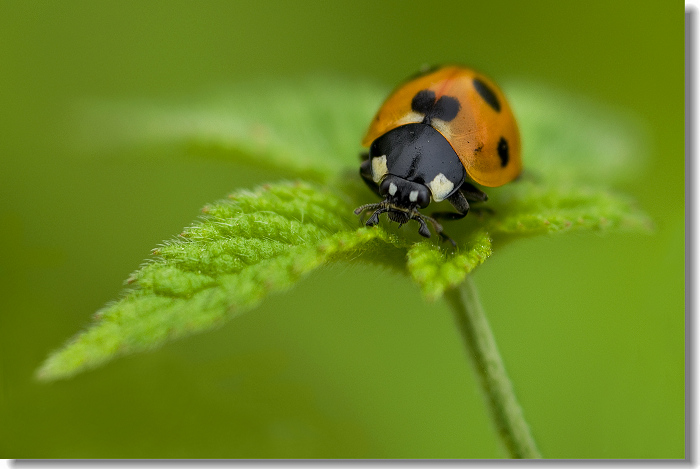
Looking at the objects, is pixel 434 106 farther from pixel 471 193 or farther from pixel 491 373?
pixel 491 373

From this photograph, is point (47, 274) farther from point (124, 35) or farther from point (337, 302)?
point (124, 35)

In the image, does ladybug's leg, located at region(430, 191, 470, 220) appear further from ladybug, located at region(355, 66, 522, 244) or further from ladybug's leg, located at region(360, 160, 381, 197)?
ladybug's leg, located at region(360, 160, 381, 197)

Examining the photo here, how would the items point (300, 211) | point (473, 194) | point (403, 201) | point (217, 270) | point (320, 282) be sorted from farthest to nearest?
point (320, 282) → point (473, 194) → point (403, 201) → point (300, 211) → point (217, 270)

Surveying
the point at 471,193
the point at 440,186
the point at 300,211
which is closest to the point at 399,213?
the point at 440,186

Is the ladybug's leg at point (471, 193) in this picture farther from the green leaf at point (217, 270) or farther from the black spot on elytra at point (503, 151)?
the green leaf at point (217, 270)

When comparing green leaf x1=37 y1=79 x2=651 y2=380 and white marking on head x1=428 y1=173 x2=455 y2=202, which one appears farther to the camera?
white marking on head x1=428 y1=173 x2=455 y2=202

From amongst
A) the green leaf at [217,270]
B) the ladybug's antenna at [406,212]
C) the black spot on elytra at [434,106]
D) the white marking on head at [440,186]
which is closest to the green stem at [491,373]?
the ladybug's antenna at [406,212]

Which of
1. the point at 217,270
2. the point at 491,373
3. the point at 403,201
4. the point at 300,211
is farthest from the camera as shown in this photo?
→ the point at 403,201

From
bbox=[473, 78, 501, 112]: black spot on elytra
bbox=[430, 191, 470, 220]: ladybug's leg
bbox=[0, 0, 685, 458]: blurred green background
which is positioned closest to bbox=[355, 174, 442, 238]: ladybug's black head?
bbox=[430, 191, 470, 220]: ladybug's leg
